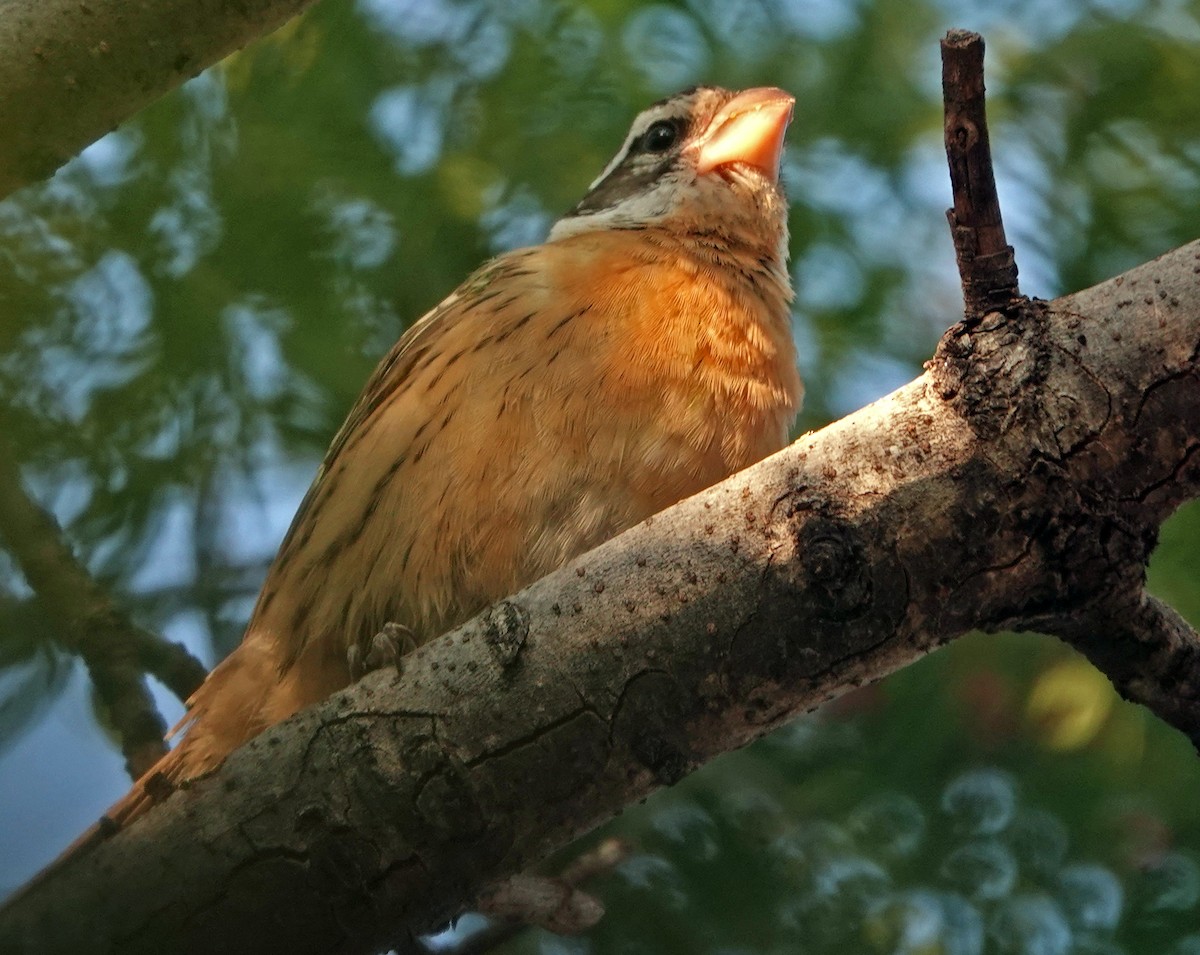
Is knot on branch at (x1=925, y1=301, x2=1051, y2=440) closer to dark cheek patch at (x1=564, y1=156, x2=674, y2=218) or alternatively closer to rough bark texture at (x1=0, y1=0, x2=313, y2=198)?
rough bark texture at (x1=0, y1=0, x2=313, y2=198)

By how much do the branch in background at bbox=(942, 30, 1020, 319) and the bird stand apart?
1.32 meters

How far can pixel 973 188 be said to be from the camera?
274 cm

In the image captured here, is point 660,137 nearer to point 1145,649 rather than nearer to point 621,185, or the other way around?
point 621,185

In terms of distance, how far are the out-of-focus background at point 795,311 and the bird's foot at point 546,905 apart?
154 millimetres

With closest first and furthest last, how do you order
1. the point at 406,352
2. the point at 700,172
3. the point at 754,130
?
1. the point at 406,352
2. the point at 754,130
3. the point at 700,172

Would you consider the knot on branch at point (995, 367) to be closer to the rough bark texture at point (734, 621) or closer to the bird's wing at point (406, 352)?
the rough bark texture at point (734, 621)

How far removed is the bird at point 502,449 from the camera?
3.88m

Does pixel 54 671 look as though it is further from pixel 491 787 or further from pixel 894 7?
pixel 894 7

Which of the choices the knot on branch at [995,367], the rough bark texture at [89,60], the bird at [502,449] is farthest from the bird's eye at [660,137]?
the knot on branch at [995,367]

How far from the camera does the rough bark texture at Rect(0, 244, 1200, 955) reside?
2725 mm

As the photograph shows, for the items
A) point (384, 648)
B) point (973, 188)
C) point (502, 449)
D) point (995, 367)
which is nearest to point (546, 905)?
point (384, 648)

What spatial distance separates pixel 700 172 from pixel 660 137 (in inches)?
A: 9.0

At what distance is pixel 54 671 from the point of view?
2.74 metres

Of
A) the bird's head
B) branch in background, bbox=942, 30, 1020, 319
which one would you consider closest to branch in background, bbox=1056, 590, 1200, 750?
branch in background, bbox=942, 30, 1020, 319
